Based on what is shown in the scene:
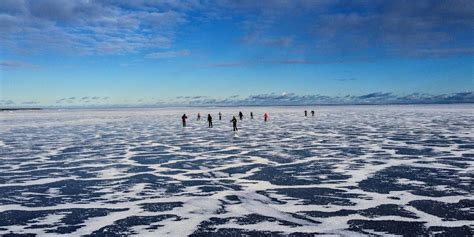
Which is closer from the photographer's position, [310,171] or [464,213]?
[464,213]

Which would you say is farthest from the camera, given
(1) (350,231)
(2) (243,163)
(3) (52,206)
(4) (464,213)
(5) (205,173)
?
(2) (243,163)

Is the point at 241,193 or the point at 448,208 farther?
the point at 241,193

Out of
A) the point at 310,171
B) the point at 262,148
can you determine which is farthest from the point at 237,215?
the point at 262,148

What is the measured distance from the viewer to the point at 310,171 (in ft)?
37.6

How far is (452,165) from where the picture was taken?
1204 centimetres

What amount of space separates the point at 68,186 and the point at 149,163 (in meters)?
3.73

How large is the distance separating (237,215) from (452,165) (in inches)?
308

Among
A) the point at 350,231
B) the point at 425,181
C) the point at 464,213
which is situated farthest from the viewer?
the point at 425,181

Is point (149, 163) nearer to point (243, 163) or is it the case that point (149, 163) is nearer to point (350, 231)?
point (243, 163)

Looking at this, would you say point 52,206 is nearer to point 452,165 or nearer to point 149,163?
point 149,163

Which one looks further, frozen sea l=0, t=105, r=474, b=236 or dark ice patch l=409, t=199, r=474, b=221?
dark ice patch l=409, t=199, r=474, b=221

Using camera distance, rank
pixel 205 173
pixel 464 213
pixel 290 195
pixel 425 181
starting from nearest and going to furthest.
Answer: pixel 464 213 → pixel 290 195 → pixel 425 181 → pixel 205 173

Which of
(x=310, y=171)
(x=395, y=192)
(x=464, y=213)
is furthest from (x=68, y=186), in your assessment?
(x=464, y=213)

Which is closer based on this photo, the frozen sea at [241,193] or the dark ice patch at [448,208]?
the frozen sea at [241,193]
